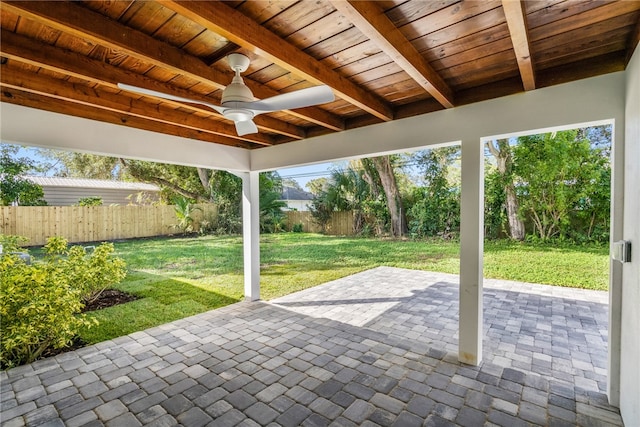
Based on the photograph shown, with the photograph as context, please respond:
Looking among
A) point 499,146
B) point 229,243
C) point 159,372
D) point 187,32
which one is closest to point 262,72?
point 187,32

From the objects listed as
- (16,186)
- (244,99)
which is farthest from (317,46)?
(16,186)

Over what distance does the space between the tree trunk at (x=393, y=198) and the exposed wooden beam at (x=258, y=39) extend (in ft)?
26.4

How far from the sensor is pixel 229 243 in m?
9.35

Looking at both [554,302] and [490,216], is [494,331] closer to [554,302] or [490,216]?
[554,302]

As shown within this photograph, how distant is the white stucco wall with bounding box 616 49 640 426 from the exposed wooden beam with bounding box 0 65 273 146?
12.2ft

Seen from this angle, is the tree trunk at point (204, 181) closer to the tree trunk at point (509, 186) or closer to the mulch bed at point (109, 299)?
the mulch bed at point (109, 299)

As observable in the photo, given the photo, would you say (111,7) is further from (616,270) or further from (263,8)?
(616,270)

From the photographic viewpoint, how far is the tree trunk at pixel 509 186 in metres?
8.28

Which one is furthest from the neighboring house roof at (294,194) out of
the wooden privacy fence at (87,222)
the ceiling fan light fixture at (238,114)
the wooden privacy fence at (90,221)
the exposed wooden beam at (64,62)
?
the ceiling fan light fixture at (238,114)

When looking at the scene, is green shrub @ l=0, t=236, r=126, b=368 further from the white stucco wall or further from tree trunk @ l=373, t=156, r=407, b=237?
tree trunk @ l=373, t=156, r=407, b=237

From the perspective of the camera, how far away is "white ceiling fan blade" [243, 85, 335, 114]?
1900mm

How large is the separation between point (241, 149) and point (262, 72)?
8.33ft

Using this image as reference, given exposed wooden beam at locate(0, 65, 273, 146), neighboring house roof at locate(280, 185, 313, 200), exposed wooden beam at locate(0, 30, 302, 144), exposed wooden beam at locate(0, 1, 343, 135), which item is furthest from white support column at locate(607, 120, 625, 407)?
neighboring house roof at locate(280, 185, 313, 200)

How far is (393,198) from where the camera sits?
1046 cm
